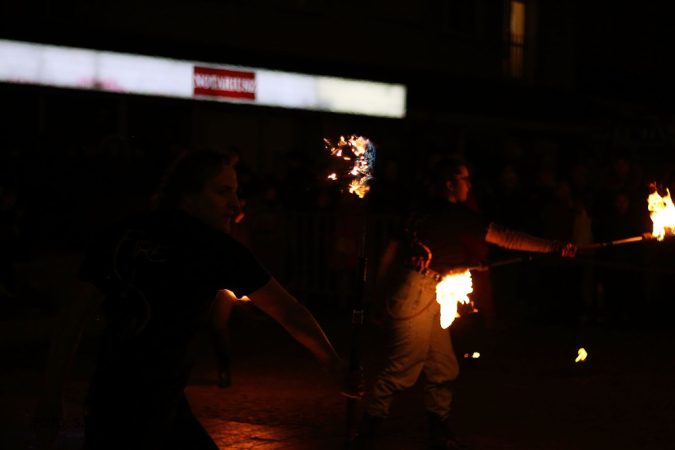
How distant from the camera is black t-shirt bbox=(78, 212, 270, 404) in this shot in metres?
3.41

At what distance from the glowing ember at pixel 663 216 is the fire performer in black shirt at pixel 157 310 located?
3723 millimetres

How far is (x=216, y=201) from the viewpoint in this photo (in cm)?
365

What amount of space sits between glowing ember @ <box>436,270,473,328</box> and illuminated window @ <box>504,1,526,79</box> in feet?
60.9

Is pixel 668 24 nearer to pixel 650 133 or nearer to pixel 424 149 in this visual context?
pixel 424 149

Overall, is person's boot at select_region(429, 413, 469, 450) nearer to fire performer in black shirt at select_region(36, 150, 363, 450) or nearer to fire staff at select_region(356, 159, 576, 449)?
fire staff at select_region(356, 159, 576, 449)

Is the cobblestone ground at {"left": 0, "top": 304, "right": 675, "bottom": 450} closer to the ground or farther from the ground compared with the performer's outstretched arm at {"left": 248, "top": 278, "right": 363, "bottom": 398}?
closer to the ground

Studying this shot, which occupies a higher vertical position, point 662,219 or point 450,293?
point 662,219

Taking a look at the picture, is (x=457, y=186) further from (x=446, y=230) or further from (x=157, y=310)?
(x=157, y=310)

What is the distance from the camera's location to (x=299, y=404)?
790 centimetres

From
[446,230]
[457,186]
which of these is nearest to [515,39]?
[457,186]

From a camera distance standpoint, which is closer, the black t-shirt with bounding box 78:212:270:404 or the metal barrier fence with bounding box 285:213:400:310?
the black t-shirt with bounding box 78:212:270:404

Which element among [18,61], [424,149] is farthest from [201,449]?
[424,149]

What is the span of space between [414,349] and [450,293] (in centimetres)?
43

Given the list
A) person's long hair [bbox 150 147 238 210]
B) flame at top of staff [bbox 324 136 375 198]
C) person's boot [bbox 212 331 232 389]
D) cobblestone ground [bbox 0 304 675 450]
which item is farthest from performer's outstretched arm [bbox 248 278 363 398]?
person's boot [bbox 212 331 232 389]
